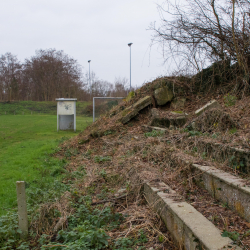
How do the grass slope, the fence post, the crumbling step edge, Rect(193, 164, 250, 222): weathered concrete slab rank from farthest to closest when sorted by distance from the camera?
the grass slope, the crumbling step edge, the fence post, Rect(193, 164, 250, 222): weathered concrete slab

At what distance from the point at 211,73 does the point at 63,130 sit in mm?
10665

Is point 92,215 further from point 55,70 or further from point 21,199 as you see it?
point 55,70

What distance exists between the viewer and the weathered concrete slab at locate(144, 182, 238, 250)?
2.03m

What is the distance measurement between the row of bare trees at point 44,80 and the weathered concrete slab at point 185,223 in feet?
143

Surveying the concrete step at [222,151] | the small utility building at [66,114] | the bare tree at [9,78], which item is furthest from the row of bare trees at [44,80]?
the concrete step at [222,151]

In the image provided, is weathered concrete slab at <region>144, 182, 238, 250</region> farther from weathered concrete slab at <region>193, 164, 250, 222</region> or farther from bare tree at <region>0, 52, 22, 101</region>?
bare tree at <region>0, 52, 22, 101</region>

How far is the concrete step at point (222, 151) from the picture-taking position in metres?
3.38

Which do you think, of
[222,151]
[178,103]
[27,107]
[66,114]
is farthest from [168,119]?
[27,107]

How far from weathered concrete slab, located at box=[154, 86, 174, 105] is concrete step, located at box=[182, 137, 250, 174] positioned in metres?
4.53

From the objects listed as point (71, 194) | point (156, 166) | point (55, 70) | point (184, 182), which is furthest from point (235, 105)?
point (55, 70)

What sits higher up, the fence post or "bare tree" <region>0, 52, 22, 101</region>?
"bare tree" <region>0, 52, 22, 101</region>

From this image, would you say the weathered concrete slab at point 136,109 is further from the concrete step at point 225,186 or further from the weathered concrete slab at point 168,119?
the concrete step at point 225,186

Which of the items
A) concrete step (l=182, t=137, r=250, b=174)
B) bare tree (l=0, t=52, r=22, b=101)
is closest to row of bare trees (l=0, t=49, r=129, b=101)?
bare tree (l=0, t=52, r=22, b=101)

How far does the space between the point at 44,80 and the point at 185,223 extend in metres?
52.7
